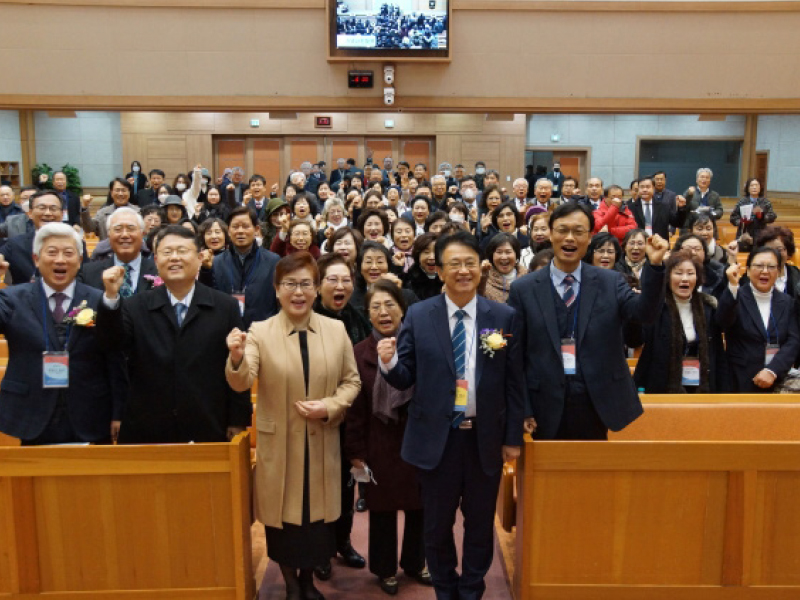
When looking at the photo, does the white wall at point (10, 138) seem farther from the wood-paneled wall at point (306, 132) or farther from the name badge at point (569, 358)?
the name badge at point (569, 358)

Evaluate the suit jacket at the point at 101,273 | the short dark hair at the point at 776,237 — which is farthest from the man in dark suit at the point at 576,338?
the short dark hair at the point at 776,237

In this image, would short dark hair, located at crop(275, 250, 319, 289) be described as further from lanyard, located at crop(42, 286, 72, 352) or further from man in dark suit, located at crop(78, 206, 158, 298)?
man in dark suit, located at crop(78, 206, 158, 298)

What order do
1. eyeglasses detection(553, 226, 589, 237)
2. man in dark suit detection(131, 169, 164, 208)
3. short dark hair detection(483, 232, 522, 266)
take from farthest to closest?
1. man in dark suit detection(131, 169, 164, 208)
2. short dark hair detection(483, 232, 522, 266)
3. eyeglasses detection(553, 226, 589, 237)

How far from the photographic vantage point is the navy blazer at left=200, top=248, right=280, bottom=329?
393cm

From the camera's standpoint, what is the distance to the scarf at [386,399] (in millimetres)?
2635

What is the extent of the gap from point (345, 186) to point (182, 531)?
7842 mm

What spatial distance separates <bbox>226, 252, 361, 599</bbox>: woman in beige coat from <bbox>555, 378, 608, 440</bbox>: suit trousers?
786mm

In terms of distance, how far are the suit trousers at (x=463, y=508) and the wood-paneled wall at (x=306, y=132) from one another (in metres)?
12.3

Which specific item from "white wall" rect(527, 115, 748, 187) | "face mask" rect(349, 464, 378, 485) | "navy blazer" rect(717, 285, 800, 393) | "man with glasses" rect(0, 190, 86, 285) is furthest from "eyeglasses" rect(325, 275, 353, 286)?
"white wall" rect(527, 115, 748, 187)

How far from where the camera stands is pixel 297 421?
2545 millimetres

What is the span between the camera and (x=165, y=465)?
241 cm

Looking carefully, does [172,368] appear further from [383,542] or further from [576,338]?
[576,338]

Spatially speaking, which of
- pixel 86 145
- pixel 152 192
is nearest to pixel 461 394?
pixel 152 192

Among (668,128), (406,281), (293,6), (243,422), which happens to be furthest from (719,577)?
(668,128)
